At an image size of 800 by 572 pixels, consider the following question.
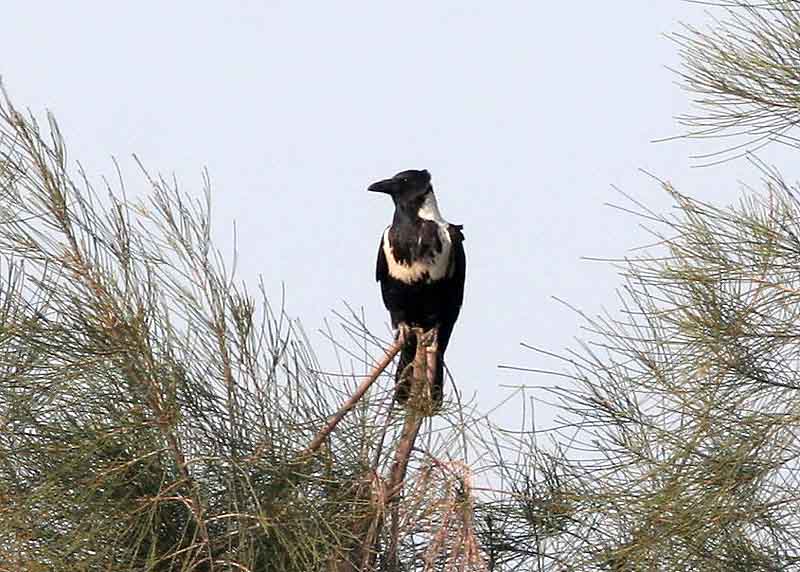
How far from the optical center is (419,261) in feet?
13.7

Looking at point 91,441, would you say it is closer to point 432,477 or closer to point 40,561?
point 40,561

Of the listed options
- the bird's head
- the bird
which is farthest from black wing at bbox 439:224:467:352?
the bird's head

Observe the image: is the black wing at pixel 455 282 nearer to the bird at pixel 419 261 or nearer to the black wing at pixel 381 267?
the bird at pixel 419 261

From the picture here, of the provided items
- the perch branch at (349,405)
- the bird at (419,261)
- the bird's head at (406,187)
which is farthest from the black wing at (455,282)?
the perch branch at (349,405)

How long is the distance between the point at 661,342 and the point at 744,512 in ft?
1.33

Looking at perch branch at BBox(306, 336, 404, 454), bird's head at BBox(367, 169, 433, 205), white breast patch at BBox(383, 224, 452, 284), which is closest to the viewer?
perch branch at BBox(306, 336, 404, 454)

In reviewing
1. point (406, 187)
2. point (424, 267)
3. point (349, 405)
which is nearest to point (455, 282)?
point (424, 267)

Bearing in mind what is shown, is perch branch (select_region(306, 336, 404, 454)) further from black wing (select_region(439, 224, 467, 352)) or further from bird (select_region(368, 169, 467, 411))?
black wing (select_region(439, 224, 467, 352))

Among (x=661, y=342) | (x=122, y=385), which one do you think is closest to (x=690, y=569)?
(x=661, y=342)

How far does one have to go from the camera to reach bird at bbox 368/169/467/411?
4.17 meters

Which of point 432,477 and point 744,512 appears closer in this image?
point 432,477

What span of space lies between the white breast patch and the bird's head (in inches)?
5.6

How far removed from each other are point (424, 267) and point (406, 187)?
28 cm

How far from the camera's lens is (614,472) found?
3445 mm
